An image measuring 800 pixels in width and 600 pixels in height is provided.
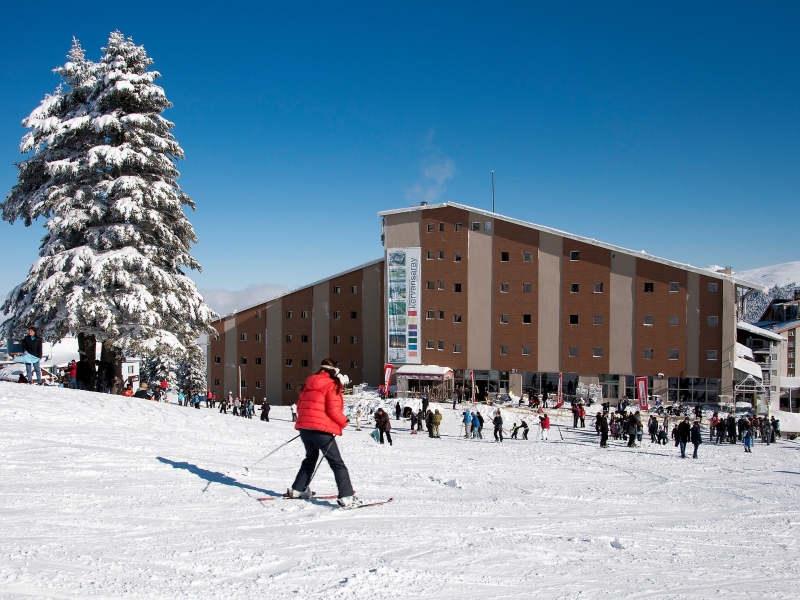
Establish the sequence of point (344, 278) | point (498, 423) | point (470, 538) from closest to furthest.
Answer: point (470, 538) → point (498, 423) → point (344, 278)

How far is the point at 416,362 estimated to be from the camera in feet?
148

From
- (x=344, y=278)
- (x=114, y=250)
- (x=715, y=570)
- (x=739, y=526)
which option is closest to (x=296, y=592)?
(x=715, y=570)

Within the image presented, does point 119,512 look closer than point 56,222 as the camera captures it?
Yes

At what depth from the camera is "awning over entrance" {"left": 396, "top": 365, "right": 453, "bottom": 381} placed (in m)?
42.8

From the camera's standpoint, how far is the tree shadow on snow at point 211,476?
7428mm

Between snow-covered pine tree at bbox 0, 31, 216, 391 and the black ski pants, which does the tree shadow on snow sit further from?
snow-covered pine tree at bbox 0, 31, 216, 391

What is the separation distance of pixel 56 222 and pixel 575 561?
18094 mm

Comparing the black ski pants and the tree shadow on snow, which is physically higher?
the black ski pants

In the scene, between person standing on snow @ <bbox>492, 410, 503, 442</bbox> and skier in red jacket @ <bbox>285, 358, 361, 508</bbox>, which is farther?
person standing on snow @ <bbox>492, 410, 503, 442</bbox>

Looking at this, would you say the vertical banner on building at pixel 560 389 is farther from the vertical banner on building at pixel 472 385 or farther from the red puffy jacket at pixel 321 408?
the red puffy jacket at pixel 321 408

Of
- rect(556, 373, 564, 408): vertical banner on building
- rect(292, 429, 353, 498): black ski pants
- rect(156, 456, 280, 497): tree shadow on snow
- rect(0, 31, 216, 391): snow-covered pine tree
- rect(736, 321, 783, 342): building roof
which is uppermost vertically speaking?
rect(0, 31, 216, 391): snow-covered pine tree

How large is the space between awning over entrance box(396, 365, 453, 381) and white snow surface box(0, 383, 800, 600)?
31.4 m

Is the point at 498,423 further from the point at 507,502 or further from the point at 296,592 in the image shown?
the point at 296,592

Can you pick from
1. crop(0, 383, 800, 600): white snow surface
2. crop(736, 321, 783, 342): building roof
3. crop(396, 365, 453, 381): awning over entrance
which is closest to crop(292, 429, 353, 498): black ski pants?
crop(0, 383, 800, 600): white snow surface
